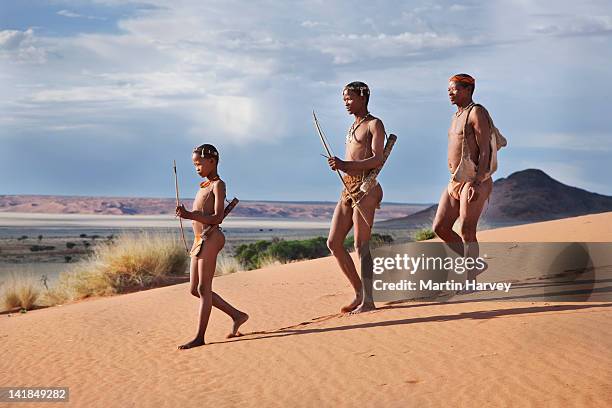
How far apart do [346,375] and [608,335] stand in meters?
2.31

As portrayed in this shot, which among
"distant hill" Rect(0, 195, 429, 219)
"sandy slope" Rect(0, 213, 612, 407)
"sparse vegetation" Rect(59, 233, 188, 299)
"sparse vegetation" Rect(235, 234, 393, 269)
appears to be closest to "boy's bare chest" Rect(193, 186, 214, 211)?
"sandy slope" Rect(0, 213, 612, 407)

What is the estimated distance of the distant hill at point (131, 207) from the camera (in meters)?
108

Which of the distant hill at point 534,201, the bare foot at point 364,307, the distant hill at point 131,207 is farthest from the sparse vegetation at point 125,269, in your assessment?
the distant hill at point 131,207

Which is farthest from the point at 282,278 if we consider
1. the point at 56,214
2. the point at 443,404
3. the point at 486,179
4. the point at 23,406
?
the point at 56,214

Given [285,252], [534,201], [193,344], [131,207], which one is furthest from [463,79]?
[131,207]

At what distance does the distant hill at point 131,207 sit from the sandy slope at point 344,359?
314 ft

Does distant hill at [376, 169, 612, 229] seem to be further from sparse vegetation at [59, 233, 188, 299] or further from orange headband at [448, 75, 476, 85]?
orange headband at [448, 75, 476, 85]

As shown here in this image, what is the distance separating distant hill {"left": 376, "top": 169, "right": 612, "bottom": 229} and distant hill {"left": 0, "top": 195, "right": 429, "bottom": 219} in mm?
49825

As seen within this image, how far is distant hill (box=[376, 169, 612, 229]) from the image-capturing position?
56.9 metres

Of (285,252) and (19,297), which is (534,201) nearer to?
(285,252)

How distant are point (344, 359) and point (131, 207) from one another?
107 m

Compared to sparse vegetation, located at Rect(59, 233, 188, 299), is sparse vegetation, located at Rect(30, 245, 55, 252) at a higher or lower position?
lower

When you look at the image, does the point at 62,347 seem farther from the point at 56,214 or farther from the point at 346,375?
the point at 56,214

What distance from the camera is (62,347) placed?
1040 centimetres
